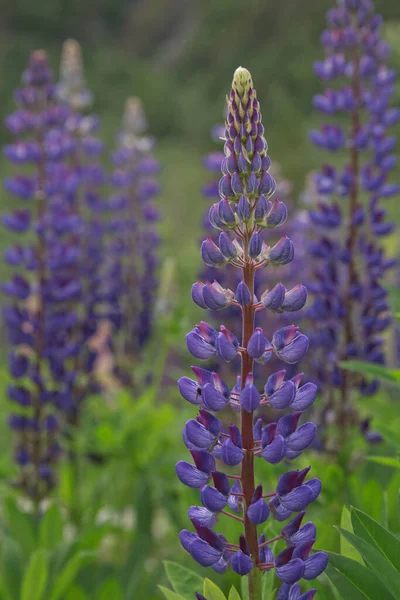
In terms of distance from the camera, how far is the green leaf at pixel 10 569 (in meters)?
2.18

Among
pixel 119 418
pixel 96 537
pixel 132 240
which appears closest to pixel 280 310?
pixel 96 537

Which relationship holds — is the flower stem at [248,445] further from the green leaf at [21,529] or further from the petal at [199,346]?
the green leaf at [21,529]

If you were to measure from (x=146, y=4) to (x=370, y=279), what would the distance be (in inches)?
900

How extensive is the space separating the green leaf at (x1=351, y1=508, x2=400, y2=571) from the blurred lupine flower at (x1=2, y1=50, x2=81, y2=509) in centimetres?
183

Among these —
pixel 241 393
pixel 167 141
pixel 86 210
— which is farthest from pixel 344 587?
pixel 167 141

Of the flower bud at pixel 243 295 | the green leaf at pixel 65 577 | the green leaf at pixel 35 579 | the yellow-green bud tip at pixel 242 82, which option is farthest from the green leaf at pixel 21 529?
the yellow-green bud tip at pixel 242 82

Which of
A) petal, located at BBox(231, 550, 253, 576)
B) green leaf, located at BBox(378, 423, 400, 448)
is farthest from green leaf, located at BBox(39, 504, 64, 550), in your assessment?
petal, located at BBox(231, 550, 253, 576)

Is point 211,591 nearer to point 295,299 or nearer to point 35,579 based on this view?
point 295,299

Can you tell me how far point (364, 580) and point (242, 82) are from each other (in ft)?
2.82

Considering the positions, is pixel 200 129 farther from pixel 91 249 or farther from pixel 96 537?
pixel 96 537

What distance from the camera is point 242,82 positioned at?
1.28 metres

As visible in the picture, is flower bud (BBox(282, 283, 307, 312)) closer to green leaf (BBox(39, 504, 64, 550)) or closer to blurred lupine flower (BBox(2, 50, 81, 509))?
green leaf (BBox(39, 504, 64, 550))

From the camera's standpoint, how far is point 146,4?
2356 cm

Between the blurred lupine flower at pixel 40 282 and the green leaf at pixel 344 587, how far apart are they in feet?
6.02
